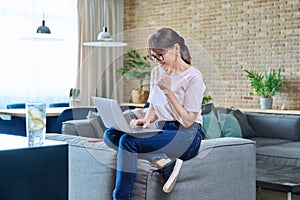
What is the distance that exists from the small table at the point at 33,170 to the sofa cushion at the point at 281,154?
3.61 metres

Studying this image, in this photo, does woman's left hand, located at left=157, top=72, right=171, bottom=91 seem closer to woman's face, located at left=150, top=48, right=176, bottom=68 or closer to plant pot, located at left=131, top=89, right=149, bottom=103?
woman's face, located at left=150, top=48, right=176, bottom=68

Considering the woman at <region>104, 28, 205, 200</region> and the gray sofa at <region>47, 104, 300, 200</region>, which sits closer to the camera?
the woman at <region>104, 28, 205, 200</region>

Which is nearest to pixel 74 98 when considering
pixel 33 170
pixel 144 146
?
pixel 144 146

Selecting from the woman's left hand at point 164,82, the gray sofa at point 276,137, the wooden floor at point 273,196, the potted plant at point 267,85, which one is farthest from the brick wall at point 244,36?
the woman's left hand at point 164,82

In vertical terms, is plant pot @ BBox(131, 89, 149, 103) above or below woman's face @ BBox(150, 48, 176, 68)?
below

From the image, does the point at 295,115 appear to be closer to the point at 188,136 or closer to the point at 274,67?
the point at 274,67

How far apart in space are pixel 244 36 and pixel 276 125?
5.40 feet

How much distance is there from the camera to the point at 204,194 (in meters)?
3.41

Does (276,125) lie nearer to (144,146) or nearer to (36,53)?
(144,146)

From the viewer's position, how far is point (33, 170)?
194cm

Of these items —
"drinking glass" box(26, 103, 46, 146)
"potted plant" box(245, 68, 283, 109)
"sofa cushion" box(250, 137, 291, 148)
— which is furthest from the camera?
"potted plant" box(245, 68, 283, 109)

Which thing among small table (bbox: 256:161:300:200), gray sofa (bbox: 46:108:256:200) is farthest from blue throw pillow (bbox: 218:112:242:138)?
gray sofa (bbox: 46:108:256:200)

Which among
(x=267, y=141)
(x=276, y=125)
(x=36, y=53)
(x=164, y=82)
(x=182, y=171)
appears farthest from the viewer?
(x=36, y=53)

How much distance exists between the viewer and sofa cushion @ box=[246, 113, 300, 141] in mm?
5988
